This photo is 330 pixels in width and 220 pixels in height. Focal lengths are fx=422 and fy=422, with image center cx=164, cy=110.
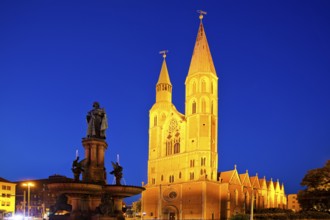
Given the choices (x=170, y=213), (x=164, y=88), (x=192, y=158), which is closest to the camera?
(x=192, y=158)

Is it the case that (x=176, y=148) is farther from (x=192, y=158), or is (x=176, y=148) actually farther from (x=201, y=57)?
(x=201, y=57)

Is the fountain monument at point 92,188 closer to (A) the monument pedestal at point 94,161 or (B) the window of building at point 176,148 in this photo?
(A) the monument pedestal at point 94,161

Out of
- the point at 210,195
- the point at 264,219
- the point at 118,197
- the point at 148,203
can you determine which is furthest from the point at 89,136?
the point at 148,203

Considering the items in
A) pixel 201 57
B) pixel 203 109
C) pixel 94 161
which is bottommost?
pixel 94 161

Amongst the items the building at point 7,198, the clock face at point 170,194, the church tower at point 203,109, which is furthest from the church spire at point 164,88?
the building at point 7,198

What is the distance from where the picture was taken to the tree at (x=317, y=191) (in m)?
57.0

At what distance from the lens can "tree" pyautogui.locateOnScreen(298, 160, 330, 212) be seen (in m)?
57.0

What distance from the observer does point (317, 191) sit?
190 ft

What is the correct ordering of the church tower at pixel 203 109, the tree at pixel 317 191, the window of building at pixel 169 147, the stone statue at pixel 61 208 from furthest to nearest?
the window of building at pixel 169 147 < the church tower at pixel 203 109 < the tree at pixel 317 191 < the stone statue at pixel 61 208

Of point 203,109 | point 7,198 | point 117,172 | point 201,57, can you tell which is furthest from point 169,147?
point 117,172

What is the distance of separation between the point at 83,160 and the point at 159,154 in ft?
250

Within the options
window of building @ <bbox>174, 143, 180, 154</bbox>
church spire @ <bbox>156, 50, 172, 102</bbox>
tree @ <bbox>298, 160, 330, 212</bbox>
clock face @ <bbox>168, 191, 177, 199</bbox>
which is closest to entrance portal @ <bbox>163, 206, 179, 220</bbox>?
clock face @ <bbox>168, 191, 177, 199</bbox>

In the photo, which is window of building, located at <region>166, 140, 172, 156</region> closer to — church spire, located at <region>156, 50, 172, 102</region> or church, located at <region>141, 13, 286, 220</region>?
church, located at <region>141, 13, 286, 220</region>

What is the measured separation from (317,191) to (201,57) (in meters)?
48.0
